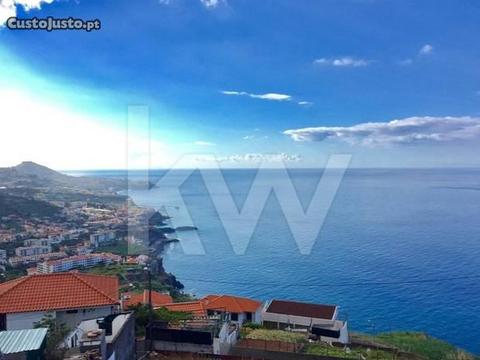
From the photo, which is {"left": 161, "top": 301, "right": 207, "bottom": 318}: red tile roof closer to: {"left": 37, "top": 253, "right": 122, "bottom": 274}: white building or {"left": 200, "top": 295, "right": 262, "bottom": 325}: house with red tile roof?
{"left": 200, "top": 295, "right": 262, "bottom": 325}: house with red tile roof

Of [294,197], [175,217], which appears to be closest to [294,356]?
[175,217]

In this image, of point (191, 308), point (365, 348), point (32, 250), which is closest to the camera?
point (191, 308)

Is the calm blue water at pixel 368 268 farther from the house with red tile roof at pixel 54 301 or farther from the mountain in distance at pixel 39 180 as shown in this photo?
the house with red tile roof at pixel 54 301

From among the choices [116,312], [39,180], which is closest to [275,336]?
[116,312]

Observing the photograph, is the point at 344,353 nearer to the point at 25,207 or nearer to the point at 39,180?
the point at 25,207

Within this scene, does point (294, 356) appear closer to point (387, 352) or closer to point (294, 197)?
point (387, 352)

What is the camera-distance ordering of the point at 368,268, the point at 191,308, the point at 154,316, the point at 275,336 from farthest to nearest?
1. the point at 368,268
2. the point at 191,308
3. the point at 275,336
4. the point at 154,316
